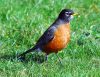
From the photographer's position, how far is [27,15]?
9906mm

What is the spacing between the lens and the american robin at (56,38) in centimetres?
822

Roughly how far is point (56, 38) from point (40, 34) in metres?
1.03

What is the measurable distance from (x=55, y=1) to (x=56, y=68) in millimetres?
3119

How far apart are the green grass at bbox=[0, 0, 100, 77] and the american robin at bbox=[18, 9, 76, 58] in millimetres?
222

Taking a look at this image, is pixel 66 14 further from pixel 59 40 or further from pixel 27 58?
pixel 27 58

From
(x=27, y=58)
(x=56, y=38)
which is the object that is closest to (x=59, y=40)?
(x=56, y=38)

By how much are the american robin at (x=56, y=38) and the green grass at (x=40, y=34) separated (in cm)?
22

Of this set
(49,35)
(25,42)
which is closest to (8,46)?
(25,42)

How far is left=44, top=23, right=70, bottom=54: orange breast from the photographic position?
818cm

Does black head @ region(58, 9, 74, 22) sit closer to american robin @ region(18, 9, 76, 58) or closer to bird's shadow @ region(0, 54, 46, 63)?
american robin @ region(18, 9, 76, 58)

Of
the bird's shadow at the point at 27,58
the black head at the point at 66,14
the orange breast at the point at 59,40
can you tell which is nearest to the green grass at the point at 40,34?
the bird's shadow at the point at 27,58

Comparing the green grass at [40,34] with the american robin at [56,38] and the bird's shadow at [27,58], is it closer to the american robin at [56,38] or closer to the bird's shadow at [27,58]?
the bird's shadow at [27,58]

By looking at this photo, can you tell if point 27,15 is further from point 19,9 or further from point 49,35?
point 49,35

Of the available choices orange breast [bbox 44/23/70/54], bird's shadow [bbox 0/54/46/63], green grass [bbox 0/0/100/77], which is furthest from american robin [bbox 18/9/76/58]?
green grass [bbox 0/0/100/77]
